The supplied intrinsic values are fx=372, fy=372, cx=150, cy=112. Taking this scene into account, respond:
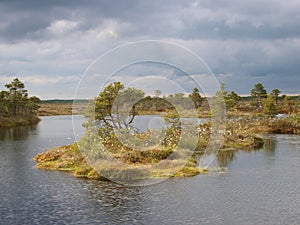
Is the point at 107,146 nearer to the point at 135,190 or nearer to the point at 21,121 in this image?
the point at 135,190

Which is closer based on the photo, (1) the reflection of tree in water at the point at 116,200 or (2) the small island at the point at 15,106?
(1) the reflection of tree in water at the point at 116,200

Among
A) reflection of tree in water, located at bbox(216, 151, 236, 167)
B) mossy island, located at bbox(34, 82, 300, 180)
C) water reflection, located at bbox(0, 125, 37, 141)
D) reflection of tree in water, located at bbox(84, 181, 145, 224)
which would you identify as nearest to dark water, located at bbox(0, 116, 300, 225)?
reflection of tree in water, located at bbox(84, 181, 145, 224)

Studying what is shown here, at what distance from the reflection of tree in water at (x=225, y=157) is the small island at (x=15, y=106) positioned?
7273cm

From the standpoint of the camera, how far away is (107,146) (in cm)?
3766

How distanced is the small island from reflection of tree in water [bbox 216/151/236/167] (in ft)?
239

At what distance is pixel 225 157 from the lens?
1752 inches

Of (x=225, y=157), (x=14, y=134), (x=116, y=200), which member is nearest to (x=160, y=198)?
(x=116, y=200)

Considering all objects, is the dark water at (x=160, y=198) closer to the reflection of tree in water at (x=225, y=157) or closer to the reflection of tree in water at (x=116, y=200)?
the reflection of tree in water at (x=116, y=200)

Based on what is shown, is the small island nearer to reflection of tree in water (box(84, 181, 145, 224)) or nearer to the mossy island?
the mossy island

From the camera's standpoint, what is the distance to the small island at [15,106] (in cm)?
10525

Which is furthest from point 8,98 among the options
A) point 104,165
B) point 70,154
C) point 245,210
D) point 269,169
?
point 245,210

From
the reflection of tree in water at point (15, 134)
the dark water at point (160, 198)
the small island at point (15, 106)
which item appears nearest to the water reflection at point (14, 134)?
the reflection of tree in water at point (15, 134)

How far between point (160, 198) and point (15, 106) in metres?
92.6

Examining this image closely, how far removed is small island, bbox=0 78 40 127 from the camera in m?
105
